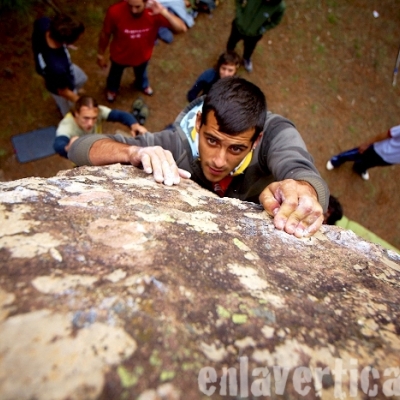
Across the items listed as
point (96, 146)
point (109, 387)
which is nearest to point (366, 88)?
point (96, 146)

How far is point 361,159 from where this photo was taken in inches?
202

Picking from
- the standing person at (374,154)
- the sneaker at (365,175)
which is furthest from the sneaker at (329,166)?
the sneaker at (365,175)

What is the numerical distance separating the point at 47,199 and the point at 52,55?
110 inches

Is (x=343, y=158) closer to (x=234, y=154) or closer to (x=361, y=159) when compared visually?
(x=361, y=159)

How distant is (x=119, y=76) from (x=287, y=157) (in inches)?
134

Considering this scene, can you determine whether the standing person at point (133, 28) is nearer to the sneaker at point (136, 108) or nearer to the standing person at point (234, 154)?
the sneaker at point (136, 108)

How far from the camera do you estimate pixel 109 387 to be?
0.68m

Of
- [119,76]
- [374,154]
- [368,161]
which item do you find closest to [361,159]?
[368,161]

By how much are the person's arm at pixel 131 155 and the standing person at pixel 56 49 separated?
5.88 feet

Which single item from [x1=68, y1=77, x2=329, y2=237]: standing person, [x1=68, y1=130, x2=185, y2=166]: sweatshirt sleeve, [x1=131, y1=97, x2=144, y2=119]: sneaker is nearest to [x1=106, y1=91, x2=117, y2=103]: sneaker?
[x1=131, y1=97, x2=144, y2=119]: sneaker

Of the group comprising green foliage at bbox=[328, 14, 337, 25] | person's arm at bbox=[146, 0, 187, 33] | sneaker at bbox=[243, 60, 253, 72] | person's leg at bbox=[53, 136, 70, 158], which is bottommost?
person's leg at bbox=[53, 136, 70, 158]

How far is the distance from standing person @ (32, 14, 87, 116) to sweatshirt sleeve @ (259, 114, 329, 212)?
2247mm

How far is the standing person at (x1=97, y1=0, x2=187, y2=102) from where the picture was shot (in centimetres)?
357

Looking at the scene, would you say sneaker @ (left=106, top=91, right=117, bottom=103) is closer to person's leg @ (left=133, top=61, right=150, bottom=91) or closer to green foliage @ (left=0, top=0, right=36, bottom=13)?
person's leg @ (left=133, top=61, right=150, bottom=91)
